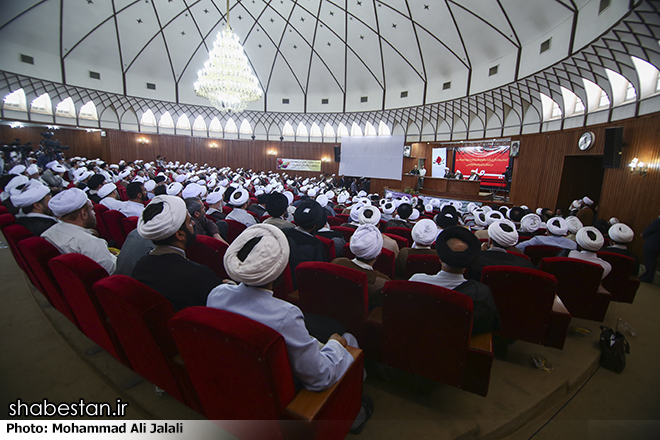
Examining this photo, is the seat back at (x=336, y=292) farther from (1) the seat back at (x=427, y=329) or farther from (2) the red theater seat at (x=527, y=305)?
(2) the red theater seat at (x=527, y=305)

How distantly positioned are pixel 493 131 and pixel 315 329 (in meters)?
16.6

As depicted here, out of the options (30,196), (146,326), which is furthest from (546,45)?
(30,196)

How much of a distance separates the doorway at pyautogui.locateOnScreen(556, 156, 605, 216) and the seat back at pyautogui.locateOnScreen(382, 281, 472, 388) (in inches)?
520

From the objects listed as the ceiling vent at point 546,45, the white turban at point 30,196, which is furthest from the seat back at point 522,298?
the ceiling vent at point 546,45

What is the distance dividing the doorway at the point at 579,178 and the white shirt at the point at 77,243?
1460 cm

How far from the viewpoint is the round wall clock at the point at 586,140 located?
9.87 metres

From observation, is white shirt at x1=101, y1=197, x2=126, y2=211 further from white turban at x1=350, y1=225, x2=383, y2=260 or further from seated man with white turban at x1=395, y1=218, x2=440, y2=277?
seated man with white turban at x1=395, y1=218, x2=440, y2=277

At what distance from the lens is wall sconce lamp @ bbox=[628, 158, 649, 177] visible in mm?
7707

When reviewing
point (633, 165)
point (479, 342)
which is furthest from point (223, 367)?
point (633, 165)

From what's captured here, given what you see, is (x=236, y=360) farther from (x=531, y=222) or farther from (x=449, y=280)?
(x=531, y=222)

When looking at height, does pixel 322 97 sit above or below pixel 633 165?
above

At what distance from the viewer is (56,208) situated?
2.31 meters

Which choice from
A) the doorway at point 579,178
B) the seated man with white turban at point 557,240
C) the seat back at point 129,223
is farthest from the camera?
the doorway at point 579,178

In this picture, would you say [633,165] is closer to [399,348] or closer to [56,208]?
[399,348]
